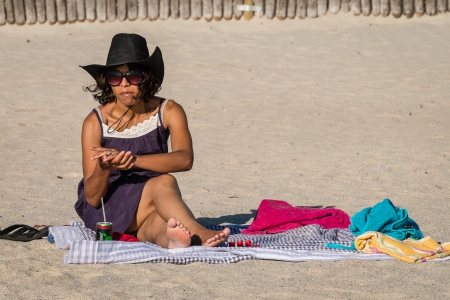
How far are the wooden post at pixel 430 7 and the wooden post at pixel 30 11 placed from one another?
8.06 meters

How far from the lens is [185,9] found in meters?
16.0

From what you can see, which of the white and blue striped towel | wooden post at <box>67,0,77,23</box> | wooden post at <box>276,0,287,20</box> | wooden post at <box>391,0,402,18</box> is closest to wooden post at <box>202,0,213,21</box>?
wooden post at <box>276,0,287,20</box>

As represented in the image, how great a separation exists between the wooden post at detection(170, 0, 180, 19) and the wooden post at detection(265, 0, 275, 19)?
1846 millimetres

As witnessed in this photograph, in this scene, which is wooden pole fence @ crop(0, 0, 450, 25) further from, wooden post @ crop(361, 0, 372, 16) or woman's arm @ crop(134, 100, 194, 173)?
woman's arm @ crop(134, 100, 194, 173)

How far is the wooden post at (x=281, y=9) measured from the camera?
53.0 ft

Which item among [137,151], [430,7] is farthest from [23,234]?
[430,7]

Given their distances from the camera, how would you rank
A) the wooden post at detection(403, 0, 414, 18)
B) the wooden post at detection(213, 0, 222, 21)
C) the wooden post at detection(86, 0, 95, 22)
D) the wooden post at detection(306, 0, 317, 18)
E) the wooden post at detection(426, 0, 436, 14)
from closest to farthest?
the wooden post at detection(86, 0, 95, 22)
the wooden post at detection(213, 0, 222, 21)
the wooden post at detection(306, 0, 317, 18)
the wooden post at detection(403, 0, 414, 18)
the wooden post at detection(426, 0, 436, 14)

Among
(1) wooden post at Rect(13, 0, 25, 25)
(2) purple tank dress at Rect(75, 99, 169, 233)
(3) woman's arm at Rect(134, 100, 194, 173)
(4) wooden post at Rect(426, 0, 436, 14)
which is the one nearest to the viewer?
(3) woman's arm at Rect(134, 100, 194, 173)

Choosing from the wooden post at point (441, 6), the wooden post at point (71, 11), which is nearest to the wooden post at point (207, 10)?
the wooden post at point (71, 11)

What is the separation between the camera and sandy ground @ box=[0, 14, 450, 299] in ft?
14.7

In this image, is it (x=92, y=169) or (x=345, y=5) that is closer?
Result: (x=92, y=169)

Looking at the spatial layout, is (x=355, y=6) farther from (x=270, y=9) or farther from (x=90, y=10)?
(x=90, y=10)

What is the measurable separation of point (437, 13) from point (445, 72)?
3138 mm

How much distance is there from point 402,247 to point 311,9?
39.1 ft
